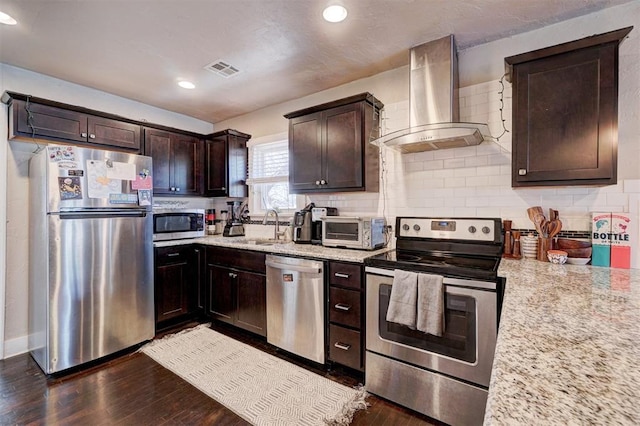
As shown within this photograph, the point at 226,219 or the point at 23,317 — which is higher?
the point at 226,219

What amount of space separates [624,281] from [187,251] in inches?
141

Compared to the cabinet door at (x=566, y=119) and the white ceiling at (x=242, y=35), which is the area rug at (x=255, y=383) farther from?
the white ceiling at (x=242, y=35)

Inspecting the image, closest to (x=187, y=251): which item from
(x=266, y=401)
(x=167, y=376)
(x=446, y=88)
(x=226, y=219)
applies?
(x=226, y=219)

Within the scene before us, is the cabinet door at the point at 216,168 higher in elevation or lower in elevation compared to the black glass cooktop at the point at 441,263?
higher

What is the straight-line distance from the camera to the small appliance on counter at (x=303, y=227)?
300 centimetres

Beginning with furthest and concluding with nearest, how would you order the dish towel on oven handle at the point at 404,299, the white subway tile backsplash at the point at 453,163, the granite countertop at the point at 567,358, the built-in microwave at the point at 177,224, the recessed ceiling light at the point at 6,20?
the built-in microwave at the point at 177,224 → the white subway tile backsplash at the point at 453,163 → the recessed ceiling light at the point at 6,20 → the dish towel on oven handle at the point at 404,299 → the granite countertop at the point at 567,358

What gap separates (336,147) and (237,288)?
5.65 ft

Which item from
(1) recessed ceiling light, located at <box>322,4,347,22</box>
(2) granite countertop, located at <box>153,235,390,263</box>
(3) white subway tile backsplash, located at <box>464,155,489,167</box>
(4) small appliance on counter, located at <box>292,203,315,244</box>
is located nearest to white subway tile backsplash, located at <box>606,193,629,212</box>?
(3) white subway tile backsplash, located at <box>464,155,489,167</box>

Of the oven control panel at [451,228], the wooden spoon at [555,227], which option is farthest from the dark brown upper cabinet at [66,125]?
the wooden spoon at [555,227]

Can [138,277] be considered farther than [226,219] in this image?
No

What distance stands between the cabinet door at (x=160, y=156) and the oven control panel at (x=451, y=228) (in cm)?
274

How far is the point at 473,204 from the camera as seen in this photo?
2383 millimetres

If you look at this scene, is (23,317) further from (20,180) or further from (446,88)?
(446,88)

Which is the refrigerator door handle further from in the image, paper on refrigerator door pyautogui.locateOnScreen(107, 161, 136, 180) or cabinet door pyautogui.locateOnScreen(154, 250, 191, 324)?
cabinet door pyautogui.locateOnScreen(154, 250, 191, 324)
